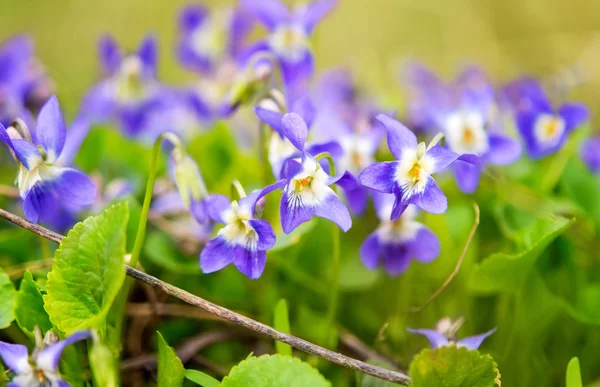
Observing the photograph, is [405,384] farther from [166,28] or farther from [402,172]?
[166,28]

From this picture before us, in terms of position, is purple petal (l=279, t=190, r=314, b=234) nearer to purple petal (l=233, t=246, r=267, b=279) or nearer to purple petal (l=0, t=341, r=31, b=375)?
purple petal (l=233, t=246, r=267, b=279)

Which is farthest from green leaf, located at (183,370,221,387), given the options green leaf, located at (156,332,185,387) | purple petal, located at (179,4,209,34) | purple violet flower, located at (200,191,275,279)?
Result: purple petal, located at (179,4,209,34)

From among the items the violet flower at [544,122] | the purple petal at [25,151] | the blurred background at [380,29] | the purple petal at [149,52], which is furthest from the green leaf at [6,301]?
the blurred background at [380,29]

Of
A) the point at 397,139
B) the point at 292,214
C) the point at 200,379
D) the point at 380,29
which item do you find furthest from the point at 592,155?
the point at 380,29

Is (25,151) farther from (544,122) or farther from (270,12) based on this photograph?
(544,122)

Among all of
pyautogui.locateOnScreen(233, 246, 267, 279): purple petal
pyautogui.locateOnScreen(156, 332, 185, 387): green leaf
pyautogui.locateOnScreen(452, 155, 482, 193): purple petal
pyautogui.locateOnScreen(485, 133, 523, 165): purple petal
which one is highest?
pyautogui.locateOnScreen(485, 133, 523, 165): purple petal

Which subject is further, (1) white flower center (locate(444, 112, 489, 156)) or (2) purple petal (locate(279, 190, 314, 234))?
(1) white flower center (locate(444, 112, 489, 156))

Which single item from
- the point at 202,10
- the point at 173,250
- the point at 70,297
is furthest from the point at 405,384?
the point at 202,10
